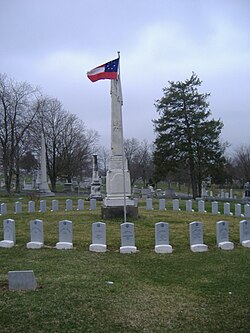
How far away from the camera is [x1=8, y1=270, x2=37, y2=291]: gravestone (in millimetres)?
5160

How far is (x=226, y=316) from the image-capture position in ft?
14.1

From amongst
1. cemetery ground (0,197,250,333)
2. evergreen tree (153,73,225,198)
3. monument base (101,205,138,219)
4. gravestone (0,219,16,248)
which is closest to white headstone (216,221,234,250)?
cemetery ground (0,197,250,333)

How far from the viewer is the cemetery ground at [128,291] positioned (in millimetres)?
4074

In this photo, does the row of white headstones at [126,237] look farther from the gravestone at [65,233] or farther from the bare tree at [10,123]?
the bare tree at [10,123]

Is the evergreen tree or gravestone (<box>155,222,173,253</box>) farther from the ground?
the evergreen tree

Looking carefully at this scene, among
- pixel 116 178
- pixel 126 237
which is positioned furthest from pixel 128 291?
pixel 116 178

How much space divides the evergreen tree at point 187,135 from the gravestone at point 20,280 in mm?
27373

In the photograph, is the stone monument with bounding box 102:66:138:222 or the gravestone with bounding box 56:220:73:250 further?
the stone monument with bounding box 102:66:138:222

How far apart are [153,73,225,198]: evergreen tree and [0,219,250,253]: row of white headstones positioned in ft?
75.4

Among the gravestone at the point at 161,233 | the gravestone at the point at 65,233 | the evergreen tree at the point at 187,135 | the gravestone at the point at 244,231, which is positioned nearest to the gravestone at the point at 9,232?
the gravestone at the point at 65,233

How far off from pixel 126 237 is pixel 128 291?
305 cm

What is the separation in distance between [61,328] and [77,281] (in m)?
1.79

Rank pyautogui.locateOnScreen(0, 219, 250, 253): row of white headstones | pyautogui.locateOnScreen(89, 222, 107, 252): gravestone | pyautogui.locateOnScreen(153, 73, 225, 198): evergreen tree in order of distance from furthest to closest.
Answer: pyautogui.locateOnScreen(153, 73, 225, 198): evergreen tree, pyautogui.locateOnScreen(89, 222, 107, 252): gravestone, pyautogui.locateOnScreen(0, 219, 250, 253): row of white headstones

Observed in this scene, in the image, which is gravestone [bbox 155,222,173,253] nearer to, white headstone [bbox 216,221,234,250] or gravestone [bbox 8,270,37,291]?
white headstone [bbox 216,221,234,250]
